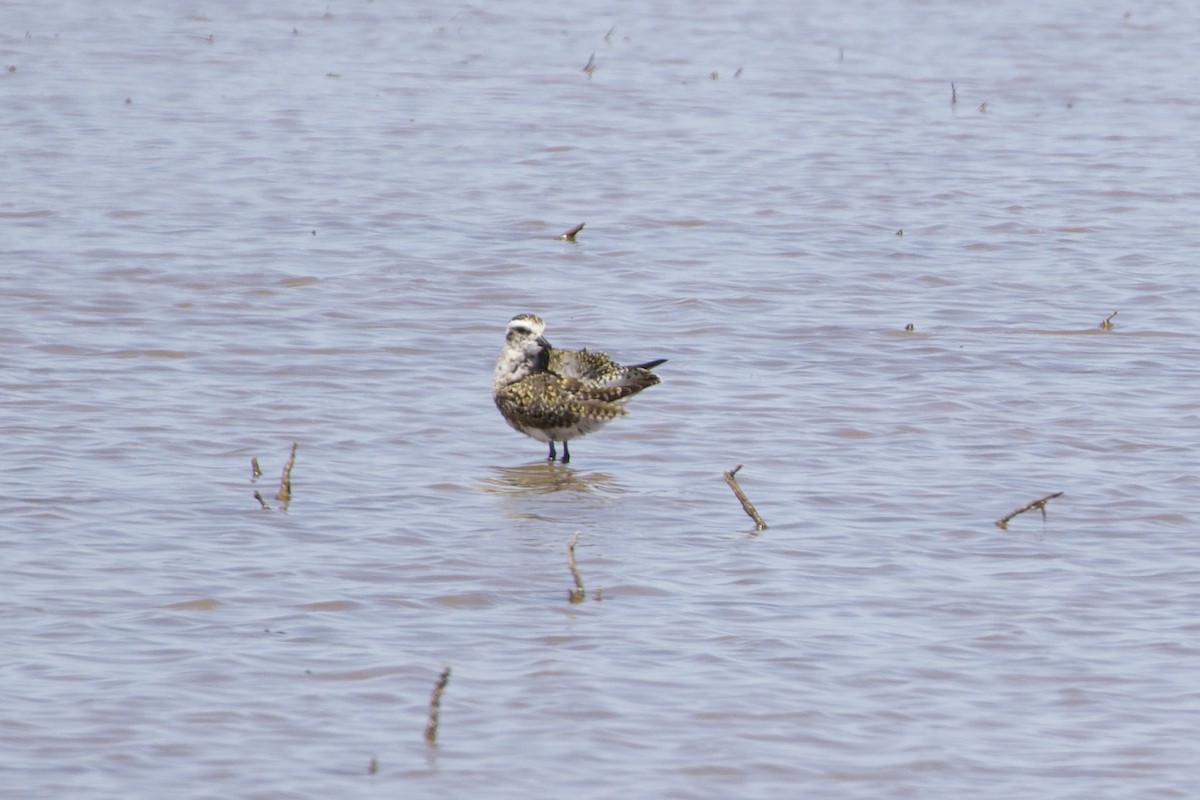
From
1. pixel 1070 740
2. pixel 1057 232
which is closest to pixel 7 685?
pixel 1070 740

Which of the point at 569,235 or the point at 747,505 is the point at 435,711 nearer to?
the point at 747,505

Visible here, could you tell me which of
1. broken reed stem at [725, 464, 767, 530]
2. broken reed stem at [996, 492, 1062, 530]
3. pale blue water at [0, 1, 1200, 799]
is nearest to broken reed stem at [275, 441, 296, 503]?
pale blue water at [0, 1, 1200, 799]

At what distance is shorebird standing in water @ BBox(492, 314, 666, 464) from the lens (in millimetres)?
10859

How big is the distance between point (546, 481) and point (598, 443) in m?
0.98

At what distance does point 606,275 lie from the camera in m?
15.6

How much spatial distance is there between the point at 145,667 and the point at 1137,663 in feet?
12.3

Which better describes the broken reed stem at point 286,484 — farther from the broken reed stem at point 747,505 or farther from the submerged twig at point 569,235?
the submerged twig at point 569,235

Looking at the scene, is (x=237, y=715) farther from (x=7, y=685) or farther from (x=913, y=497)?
(x=913, y=497)

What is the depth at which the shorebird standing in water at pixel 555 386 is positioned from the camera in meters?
10.9

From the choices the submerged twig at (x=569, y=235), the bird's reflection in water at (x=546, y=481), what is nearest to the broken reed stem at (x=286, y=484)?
the bird's reflection in water at (x=546, y=481)

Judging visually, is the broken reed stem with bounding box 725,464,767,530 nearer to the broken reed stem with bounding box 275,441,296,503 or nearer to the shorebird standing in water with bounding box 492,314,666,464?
the shorebird standing in water with bounding box 492,314,666,464

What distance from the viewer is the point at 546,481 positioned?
35.3 ft

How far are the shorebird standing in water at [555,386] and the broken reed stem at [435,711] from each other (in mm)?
4016

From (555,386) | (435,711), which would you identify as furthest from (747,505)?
(435,711)
